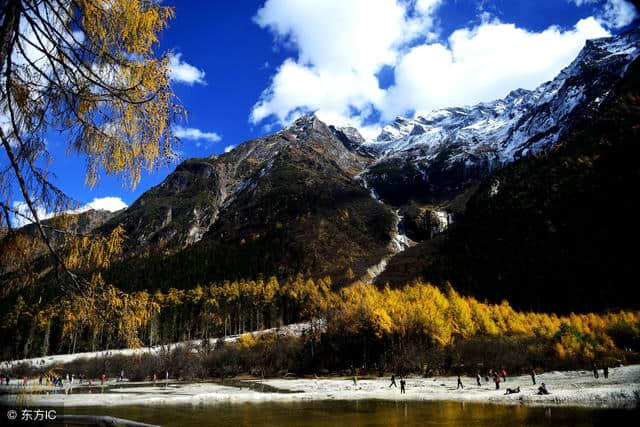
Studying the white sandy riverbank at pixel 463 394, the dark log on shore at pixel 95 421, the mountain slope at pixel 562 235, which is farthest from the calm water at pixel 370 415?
the mountain slope at pixel 562 235

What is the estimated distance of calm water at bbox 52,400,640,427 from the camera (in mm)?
21000

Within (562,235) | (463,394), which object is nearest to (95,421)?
(463,394)

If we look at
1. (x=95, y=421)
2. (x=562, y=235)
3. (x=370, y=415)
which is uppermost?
(x=562, y=235)

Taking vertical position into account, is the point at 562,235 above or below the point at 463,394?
above

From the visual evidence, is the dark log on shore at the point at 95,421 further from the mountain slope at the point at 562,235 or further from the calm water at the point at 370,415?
the mountain slope at the point at 562,235

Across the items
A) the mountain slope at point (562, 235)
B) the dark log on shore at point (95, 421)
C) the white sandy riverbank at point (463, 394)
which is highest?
the mountain slope at point (562, 235)

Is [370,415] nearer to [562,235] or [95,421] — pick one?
[95,421]

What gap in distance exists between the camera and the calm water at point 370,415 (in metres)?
21.0

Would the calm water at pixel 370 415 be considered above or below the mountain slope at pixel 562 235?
below

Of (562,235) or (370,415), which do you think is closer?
(370,415)

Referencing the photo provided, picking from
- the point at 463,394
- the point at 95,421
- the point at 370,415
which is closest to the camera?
the point at 95,421

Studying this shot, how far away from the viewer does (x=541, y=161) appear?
14138cm

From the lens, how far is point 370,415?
25.3 m

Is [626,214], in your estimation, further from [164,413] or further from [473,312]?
[164,413]
